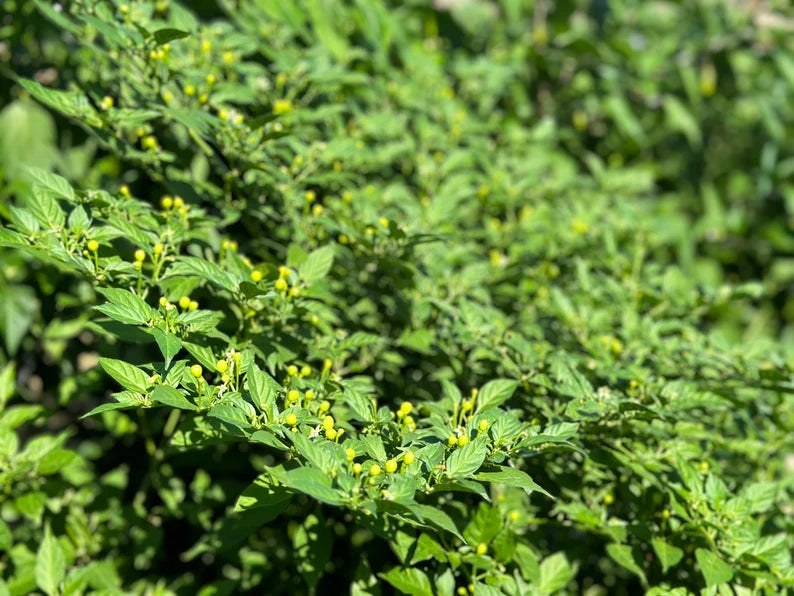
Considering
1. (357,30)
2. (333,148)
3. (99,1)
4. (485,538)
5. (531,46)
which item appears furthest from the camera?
(531,46)

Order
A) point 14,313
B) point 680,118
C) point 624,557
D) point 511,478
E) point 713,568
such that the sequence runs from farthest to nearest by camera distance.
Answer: point 680,118
point 14,313
point 624,557
point 713,568
point 511,478

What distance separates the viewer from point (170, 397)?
1.38 m

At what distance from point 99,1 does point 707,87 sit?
308 cm

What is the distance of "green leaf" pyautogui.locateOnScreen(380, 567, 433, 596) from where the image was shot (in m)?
1.72

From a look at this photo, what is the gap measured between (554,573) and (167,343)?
3.56 feet

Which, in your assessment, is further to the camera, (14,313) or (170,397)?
(14,313)

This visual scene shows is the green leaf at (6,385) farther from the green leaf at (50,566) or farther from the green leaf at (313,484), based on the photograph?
the green leaf at (313,484)

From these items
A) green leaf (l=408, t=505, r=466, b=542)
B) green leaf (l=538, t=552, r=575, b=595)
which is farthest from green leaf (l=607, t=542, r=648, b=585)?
green leaf (l=408, t=505, r=466, b=542)

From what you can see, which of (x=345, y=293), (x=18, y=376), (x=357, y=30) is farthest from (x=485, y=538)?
(x=357, y=30)

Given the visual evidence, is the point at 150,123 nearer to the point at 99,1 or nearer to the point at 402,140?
the point at 99,1

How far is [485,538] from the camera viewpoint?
1.80 metres

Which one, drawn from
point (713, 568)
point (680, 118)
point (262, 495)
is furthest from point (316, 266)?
point (680, 118)

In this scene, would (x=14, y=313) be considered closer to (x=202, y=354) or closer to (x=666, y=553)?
(x=202, y=354)

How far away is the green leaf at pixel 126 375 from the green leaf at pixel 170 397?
7 centimetres
